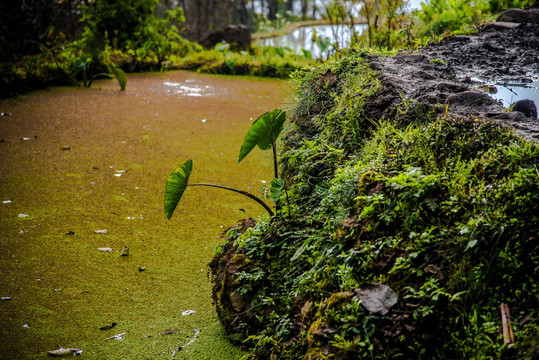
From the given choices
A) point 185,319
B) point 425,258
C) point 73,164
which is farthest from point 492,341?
point 73,164

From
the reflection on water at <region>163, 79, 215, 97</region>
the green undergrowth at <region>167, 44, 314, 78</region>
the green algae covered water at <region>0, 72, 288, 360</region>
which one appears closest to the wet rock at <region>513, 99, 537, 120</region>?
the green algae covered water at <region>0, 72, 288, 360</region>

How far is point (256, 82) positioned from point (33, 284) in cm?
520

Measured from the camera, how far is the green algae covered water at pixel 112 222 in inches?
71.7

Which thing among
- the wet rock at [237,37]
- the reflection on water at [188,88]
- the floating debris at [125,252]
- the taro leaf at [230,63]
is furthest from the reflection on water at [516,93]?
the wet rock at [237,37]

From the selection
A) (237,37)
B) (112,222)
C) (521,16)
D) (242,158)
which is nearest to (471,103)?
(242,158)

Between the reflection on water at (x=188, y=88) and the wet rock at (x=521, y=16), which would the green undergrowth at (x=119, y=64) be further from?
the wet rock at (x=521, y=16)

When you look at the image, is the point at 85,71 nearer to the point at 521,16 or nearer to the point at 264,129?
the point at 264,129

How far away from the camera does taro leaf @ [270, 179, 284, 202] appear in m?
1.88

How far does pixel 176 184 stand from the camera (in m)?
1.88

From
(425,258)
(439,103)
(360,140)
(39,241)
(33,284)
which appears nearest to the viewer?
(425,258)

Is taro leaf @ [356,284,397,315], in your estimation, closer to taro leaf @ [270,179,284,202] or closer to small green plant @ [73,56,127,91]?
taro leaf @ [270,179,284,202]

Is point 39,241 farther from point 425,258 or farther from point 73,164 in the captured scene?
point 425,258

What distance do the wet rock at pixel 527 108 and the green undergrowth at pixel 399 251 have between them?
1.30 feet

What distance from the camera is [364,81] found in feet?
7.17
